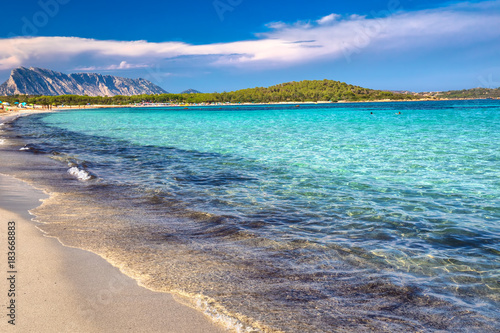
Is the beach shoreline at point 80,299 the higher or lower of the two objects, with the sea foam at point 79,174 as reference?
higher

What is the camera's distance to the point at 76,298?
4.53 m

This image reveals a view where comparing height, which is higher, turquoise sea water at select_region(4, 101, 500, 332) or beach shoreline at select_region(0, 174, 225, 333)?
beach shoreline at select_region(0, 174, 225, 333)

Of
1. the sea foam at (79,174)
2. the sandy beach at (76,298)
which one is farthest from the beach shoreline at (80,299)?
the sea foam at (79,174)

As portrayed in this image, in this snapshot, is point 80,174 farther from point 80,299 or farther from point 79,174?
point 80,299

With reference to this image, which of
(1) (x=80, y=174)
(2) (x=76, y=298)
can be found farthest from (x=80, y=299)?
(1) (x=80, y=174)

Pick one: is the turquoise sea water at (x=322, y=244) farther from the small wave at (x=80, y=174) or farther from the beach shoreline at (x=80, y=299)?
the beach shoreline at (x=80, y=299)

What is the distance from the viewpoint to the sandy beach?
3.97m

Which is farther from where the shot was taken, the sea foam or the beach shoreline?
the sea foam

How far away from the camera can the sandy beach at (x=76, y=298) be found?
397cm

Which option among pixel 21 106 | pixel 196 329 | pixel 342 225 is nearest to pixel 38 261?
pixel 196 329

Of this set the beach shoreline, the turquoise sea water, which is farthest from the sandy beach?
the turquoise sea water

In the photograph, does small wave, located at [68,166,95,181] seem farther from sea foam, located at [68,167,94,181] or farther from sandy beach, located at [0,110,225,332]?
sandy beach, located at [0,110,225,332]

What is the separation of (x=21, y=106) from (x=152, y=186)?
20968 centimetres

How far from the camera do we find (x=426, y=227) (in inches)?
326
